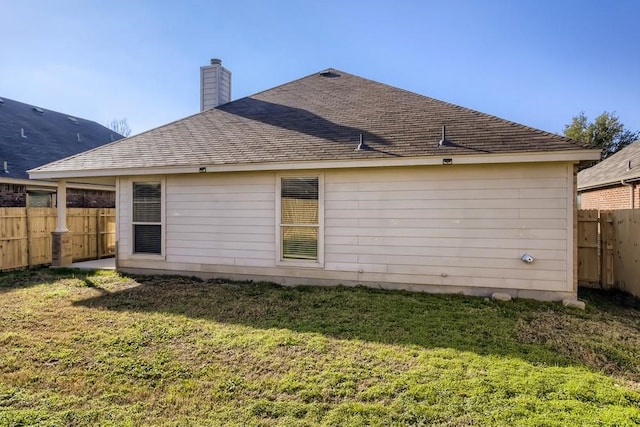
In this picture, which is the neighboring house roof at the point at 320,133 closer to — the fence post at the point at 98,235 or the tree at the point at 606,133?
the fence post at the point at 98,235

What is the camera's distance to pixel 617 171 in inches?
464

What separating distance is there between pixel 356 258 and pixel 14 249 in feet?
29.6

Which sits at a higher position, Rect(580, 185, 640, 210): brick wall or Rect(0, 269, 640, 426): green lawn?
Rect(580, 185, 640, 210): brick wall

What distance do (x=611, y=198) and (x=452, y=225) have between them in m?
9.32

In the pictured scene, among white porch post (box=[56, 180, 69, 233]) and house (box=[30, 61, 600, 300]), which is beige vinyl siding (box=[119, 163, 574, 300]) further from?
white porch post (box=[56, 180, 69, 233])

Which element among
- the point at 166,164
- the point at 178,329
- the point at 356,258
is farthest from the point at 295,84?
the point at 178,329

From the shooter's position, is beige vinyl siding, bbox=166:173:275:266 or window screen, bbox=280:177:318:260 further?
beige vinyl siding, bbox=166:173:275:266

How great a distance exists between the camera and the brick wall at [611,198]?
36.1 feet

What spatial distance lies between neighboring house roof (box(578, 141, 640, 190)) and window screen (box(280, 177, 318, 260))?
8979 mm

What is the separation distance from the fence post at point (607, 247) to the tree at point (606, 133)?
21.4m

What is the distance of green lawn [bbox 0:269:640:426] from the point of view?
2980mm

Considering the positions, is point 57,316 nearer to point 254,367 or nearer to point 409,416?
point 254,367

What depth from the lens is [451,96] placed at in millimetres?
17359

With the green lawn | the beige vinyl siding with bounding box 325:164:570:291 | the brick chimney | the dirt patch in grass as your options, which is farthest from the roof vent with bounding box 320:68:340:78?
the dirt patch in grass
